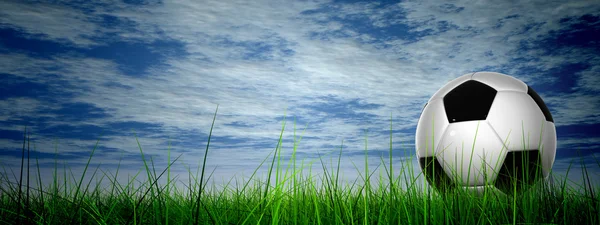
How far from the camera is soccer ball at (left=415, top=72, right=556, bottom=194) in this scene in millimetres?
4617

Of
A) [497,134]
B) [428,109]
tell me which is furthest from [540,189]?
[428,109]

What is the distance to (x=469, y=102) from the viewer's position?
484 centimetres

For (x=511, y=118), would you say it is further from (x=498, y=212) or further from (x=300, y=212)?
(x=300, y=212)

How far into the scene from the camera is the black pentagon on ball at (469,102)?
4746 mm

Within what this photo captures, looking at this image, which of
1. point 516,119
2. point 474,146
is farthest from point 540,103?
point 474,146

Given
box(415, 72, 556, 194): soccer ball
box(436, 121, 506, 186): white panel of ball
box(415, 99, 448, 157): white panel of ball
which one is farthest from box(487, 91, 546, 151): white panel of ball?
box(415, 99, 448, 157): white panel of ball

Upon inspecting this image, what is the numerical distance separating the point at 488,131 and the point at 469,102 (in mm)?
384

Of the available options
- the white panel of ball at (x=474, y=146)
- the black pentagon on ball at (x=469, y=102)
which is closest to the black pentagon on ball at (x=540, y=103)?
the black pentagon on ball at (x=469, y=102)

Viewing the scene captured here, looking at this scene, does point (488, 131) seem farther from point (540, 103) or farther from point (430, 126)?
point (540, 103)

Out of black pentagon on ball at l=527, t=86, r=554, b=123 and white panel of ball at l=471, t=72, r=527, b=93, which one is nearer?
white panel of ball at l=471, t=72, r=527, b=93

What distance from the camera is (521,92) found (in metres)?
5.03

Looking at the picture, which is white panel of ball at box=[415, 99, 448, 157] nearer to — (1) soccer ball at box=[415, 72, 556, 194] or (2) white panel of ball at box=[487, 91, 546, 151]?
(1) soccer ball at box=[415, 72, 556, 194]

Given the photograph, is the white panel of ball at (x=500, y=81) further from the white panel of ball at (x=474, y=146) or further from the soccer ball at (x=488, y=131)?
the white panel of ball at (x=474, y=146)

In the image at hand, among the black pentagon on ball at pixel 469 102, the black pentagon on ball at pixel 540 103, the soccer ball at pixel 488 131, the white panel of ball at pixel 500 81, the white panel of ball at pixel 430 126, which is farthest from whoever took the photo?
the black pentagon on ball at pixel 540 103
